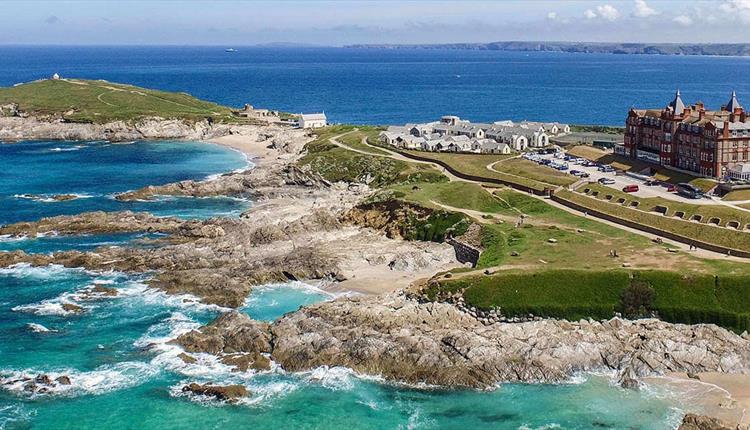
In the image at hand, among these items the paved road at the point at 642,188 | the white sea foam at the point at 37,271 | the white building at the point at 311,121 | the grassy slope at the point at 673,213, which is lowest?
the white sea foam at the point at 37,271

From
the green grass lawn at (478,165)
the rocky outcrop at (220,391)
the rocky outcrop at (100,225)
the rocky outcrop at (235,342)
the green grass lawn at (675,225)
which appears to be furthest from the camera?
the green grass lawn at (478,165)

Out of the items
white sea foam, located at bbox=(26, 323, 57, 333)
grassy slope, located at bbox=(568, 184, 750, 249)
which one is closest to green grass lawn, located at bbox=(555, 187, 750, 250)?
grassy slope, located at bbox=(568, 184, 750, 249)

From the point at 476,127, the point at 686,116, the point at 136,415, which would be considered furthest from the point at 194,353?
the point at 476,127

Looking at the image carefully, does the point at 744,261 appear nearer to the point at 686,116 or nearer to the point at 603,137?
the point at 686,116

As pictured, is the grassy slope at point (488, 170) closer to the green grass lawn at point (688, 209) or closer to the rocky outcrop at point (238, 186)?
the green grass lawn at point (688, 209)

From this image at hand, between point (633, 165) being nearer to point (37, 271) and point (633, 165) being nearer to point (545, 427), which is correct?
point (545, 427)

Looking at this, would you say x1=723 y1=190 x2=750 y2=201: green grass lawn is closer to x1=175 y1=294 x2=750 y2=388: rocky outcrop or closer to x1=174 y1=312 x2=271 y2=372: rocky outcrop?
x1=175 y1=294 x2=750 y2=388: rocky outcrop

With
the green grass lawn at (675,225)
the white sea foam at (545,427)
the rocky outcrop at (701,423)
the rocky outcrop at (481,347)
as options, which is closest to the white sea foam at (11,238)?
the rocky outcrop at (481,347)
